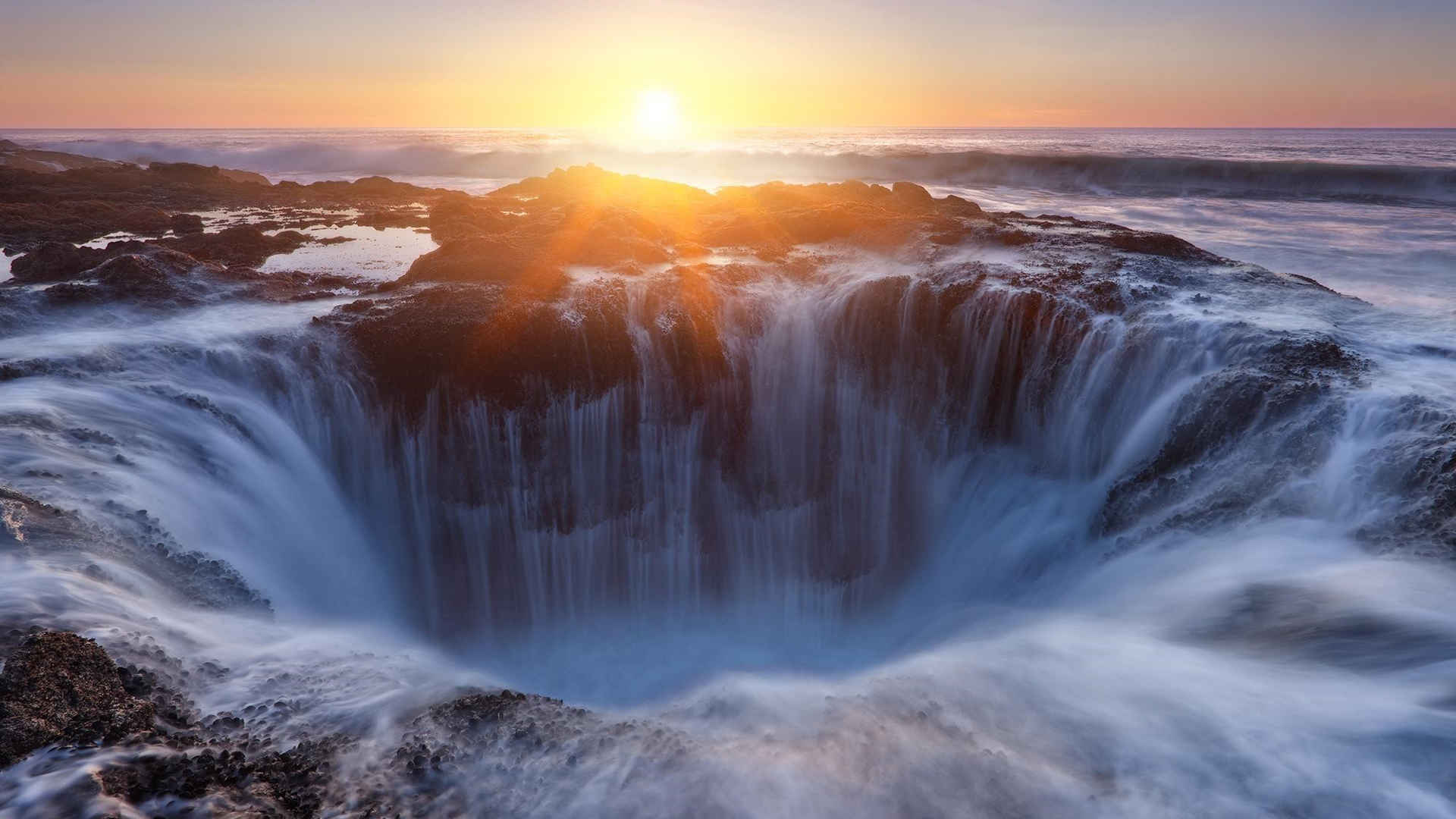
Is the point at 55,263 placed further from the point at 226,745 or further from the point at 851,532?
the point at 851,532

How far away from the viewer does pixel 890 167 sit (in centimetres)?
4647

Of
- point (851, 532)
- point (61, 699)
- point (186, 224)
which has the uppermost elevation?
point (186, 224)

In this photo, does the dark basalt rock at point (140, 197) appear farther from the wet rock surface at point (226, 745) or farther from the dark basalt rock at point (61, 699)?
the wet rock surface at point (226, 745)

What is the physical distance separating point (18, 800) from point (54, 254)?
1302cm

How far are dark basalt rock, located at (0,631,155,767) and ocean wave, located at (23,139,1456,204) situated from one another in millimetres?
40614

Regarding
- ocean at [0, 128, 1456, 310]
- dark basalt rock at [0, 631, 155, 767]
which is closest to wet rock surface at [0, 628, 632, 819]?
dark basalt rock at [0, 631, 155, 767]

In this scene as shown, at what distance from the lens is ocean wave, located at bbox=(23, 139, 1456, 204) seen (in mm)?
34094

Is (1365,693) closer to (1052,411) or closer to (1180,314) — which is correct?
(1052,411)

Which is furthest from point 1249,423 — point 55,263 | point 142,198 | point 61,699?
point 142,198

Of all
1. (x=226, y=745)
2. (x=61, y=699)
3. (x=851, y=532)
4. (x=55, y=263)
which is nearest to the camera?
(x=61, y=699)

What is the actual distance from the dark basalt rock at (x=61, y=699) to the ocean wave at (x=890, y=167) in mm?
40614

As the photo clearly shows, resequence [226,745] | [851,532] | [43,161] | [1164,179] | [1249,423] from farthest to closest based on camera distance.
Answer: [1164,179] < [43,161] < [851,532] < [1249,423] < [226,745]

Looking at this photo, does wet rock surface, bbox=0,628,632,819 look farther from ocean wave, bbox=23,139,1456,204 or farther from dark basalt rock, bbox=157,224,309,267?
ocean wave, bbox=23,139,1456,204

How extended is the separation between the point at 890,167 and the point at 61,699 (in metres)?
47.8
